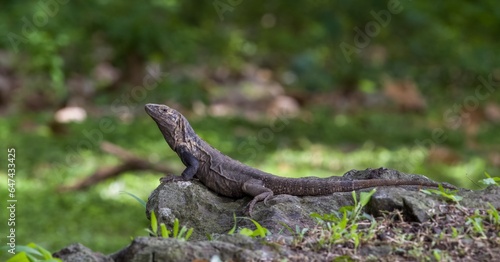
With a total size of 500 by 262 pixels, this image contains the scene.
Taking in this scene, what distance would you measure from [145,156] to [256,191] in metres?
4.52

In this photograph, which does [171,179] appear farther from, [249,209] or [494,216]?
[494,216]

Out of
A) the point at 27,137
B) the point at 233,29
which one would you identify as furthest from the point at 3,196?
the point at 233,29

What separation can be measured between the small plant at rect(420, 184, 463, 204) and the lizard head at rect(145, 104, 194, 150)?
5.02 feet

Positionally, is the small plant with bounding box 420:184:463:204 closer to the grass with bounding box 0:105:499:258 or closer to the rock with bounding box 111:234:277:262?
the rock with bounding box 111:234:277:262

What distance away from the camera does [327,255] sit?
3.07m

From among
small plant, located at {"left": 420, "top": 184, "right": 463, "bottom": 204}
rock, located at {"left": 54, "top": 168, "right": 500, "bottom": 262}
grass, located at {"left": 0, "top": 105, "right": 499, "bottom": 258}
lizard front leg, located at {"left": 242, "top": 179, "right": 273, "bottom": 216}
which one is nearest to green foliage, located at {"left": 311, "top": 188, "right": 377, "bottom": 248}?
rock, located at {"left": 54, "top": 168, "right": 500, "bottom": 262}

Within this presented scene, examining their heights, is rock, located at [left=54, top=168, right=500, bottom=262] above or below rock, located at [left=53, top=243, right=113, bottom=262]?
above

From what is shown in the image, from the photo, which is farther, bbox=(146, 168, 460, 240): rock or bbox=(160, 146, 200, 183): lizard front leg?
bbox=(160, 146, 200, 183): lizard front leg

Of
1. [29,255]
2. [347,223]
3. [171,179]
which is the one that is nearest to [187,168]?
[171,179]

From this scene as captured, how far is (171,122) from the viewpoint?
468 cm

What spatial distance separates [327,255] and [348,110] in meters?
8.28

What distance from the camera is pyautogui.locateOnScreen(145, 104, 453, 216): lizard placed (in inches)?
155

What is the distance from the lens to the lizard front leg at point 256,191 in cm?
401

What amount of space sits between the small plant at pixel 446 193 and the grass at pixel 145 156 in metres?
3.16
